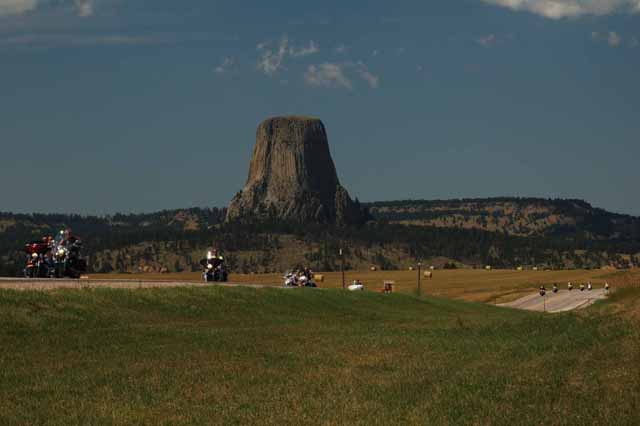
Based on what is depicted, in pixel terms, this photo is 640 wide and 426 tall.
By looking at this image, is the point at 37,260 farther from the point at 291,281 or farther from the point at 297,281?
the point at 297,281

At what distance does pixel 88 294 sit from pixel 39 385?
2137 cm

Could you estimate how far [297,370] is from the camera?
78.8 feet

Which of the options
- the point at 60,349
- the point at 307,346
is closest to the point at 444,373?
the point at 307,346

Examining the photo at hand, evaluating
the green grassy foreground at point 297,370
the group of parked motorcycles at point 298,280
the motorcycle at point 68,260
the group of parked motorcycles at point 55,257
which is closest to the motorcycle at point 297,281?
the group of parked motorcycles at point 298,280

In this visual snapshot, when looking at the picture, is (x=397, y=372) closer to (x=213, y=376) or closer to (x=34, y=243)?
(x=213, y=376)

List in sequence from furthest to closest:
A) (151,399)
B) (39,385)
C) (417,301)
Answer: (417,301) < (39,385) < (151,399)

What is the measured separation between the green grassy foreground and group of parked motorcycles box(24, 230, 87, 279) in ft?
52.9

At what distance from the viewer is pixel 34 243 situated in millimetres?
57906

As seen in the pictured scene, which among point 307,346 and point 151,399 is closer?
point 151,399

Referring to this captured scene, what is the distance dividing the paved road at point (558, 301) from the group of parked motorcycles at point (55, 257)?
63.9 m

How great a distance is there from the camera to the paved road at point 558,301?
112m

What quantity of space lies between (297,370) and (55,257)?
3884 cm

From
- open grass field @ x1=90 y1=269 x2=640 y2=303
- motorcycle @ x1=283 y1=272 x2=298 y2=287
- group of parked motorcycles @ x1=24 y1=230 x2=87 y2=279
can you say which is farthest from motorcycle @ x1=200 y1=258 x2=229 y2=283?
open grass field @ x1=90 y1=269 x2=640 y2=303

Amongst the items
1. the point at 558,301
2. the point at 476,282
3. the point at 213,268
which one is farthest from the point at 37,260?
the point at 476,282
